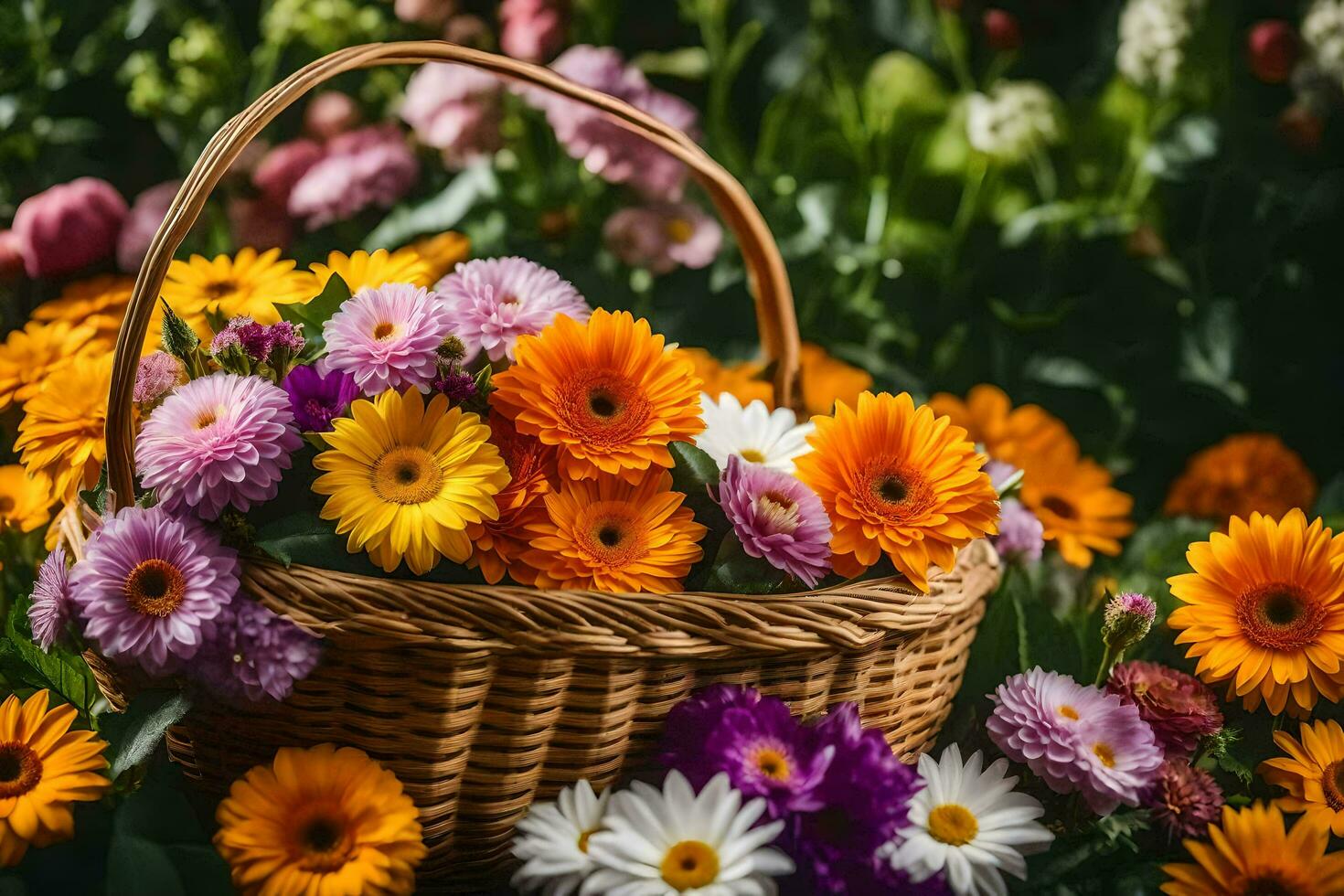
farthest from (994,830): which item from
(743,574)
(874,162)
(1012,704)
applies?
(874,162)

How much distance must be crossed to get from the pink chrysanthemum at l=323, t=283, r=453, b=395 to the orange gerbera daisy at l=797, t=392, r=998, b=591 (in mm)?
241

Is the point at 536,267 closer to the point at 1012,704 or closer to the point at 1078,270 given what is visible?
the point at 1012,704

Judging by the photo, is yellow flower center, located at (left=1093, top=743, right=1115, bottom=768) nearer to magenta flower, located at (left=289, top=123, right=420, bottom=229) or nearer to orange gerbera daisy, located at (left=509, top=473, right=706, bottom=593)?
orange gerbera daisy, located at (left=509, top=473, right=706, bottom=593)

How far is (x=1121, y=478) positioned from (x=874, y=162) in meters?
0.45

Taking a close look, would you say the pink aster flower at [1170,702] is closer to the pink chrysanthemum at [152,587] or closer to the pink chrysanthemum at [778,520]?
the pink chrysanthemum at [778,520]

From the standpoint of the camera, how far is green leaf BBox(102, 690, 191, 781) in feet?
2.06

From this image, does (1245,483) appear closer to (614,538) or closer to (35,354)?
(614,538)

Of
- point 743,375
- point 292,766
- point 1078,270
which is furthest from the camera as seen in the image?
point 1078,270

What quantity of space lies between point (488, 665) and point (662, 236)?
63 cm

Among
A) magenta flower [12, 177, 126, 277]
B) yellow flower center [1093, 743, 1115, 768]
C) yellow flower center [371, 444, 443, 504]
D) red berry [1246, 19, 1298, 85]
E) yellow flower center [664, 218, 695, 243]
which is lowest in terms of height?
yellow flower center [1093, 743, 1115, 768]

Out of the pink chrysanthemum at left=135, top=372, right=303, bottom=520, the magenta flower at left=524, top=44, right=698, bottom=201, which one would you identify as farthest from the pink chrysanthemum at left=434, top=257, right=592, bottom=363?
the magenta flower at left=524, top=44, right=698, bottom=201

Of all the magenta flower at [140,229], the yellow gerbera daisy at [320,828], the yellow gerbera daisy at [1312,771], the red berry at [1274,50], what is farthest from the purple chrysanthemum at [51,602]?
the red berry at [1274,50]

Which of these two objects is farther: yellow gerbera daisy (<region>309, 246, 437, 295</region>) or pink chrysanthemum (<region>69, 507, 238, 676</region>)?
yellow gerbera daisy (<region>309, 246, 437, 295</region>)

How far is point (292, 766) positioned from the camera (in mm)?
625
